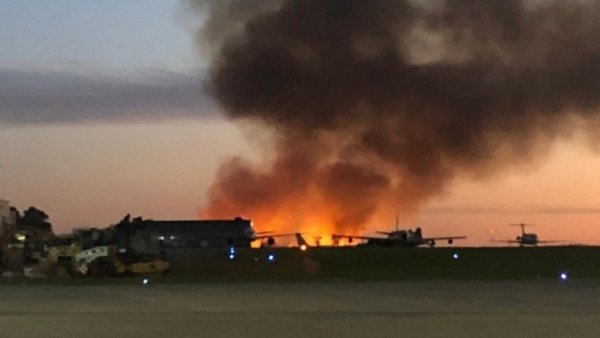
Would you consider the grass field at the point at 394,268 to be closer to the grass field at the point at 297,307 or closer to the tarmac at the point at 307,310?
the grass field at the point at 297,307

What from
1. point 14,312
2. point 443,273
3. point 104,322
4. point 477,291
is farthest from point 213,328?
point 443,273

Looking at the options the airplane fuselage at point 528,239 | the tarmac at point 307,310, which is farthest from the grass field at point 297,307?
the airplane fuselage at point 528,239

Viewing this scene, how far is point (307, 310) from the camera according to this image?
27109 mm

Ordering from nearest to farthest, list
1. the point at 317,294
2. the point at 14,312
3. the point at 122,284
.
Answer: the point at 14,312, the point at 317,294, the point at 122,284

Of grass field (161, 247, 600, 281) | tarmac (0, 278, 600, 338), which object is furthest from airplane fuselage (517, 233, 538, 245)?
tarmac (0, 278, 600, 338)

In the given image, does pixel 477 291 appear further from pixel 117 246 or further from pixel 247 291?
pixel 117 246

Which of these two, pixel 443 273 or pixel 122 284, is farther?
pixel 443 273

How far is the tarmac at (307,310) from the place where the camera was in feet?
72.0

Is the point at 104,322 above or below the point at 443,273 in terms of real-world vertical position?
below

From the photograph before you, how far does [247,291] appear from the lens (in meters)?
36.3

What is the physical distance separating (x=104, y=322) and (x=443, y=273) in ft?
98.9

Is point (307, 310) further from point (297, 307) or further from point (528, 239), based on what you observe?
point (528, 239)

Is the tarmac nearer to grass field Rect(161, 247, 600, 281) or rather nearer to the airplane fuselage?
grass field Rect(161, 247, 600, 281)

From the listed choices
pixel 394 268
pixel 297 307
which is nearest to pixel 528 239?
pixel 394 268
